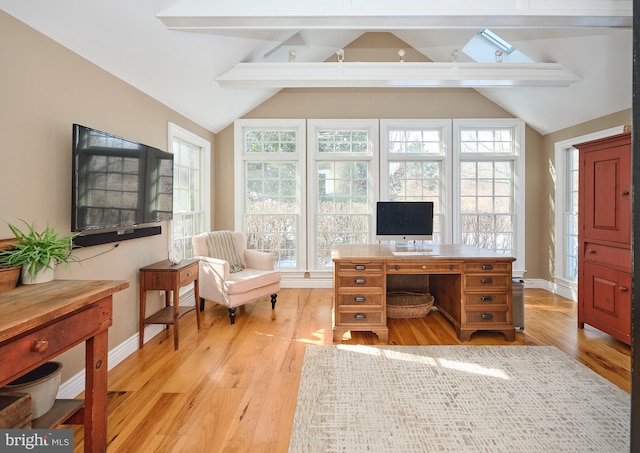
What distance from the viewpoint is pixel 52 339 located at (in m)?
1.27

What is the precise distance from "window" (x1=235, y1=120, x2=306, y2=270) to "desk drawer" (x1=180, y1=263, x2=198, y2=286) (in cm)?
177

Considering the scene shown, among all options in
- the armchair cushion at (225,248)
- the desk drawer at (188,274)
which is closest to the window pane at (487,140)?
the armchair cushion at (225,248)

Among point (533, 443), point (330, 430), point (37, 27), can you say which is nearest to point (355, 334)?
point (330, 430)

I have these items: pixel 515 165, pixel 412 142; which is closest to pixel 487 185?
pixel 515 165

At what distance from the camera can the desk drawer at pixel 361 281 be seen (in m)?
3.04

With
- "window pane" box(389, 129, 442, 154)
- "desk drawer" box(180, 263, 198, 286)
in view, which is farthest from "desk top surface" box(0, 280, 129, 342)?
"window pane" box(389, 129, 442, 154)

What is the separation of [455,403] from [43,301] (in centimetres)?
222

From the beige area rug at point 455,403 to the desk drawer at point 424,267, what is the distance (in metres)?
0.67

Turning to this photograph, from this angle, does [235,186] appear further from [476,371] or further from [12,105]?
[476,371]

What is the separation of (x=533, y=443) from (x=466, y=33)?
4.07 metres

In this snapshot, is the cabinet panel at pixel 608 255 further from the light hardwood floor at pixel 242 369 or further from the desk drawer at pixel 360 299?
the desk drawer at pixel 360 299

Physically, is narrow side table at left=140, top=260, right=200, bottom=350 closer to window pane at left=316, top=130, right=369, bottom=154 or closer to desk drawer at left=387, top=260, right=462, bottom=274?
desk drawer at left=387, top=260, right=462, bottom=274

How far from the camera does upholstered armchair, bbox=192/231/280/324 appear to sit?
354cm

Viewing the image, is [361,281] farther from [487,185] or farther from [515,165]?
[515,165]
